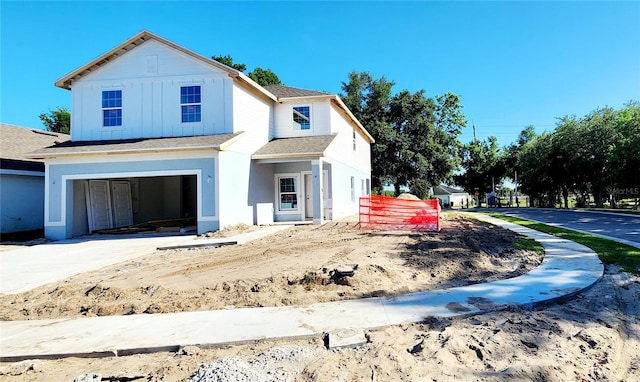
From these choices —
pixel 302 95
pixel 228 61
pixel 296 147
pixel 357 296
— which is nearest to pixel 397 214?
pixel 296 147

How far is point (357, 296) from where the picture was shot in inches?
228

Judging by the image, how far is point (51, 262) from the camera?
947cm

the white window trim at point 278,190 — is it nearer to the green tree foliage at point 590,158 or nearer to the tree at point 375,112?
the tree at point 375,112

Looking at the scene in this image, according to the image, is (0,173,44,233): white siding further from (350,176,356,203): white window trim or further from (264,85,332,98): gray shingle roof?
(350,176,356,203): white window trim

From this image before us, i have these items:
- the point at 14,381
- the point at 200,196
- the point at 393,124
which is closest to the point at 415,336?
the point at 14,381

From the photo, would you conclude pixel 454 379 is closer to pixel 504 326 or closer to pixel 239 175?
pixel 504 326

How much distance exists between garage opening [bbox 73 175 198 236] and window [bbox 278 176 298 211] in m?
A: 4.39

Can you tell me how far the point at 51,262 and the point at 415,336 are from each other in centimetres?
992

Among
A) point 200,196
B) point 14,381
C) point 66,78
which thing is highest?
point 66,78

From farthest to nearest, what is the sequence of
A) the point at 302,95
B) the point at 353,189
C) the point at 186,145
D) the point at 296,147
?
the point at 353,189, the point at 302,95, the point at 296,147, the point at 186,145

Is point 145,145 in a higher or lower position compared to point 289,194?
higher

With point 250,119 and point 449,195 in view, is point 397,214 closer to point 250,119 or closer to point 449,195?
point 250,119

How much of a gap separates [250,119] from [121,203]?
7.53m

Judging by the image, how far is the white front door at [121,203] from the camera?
1639cm
